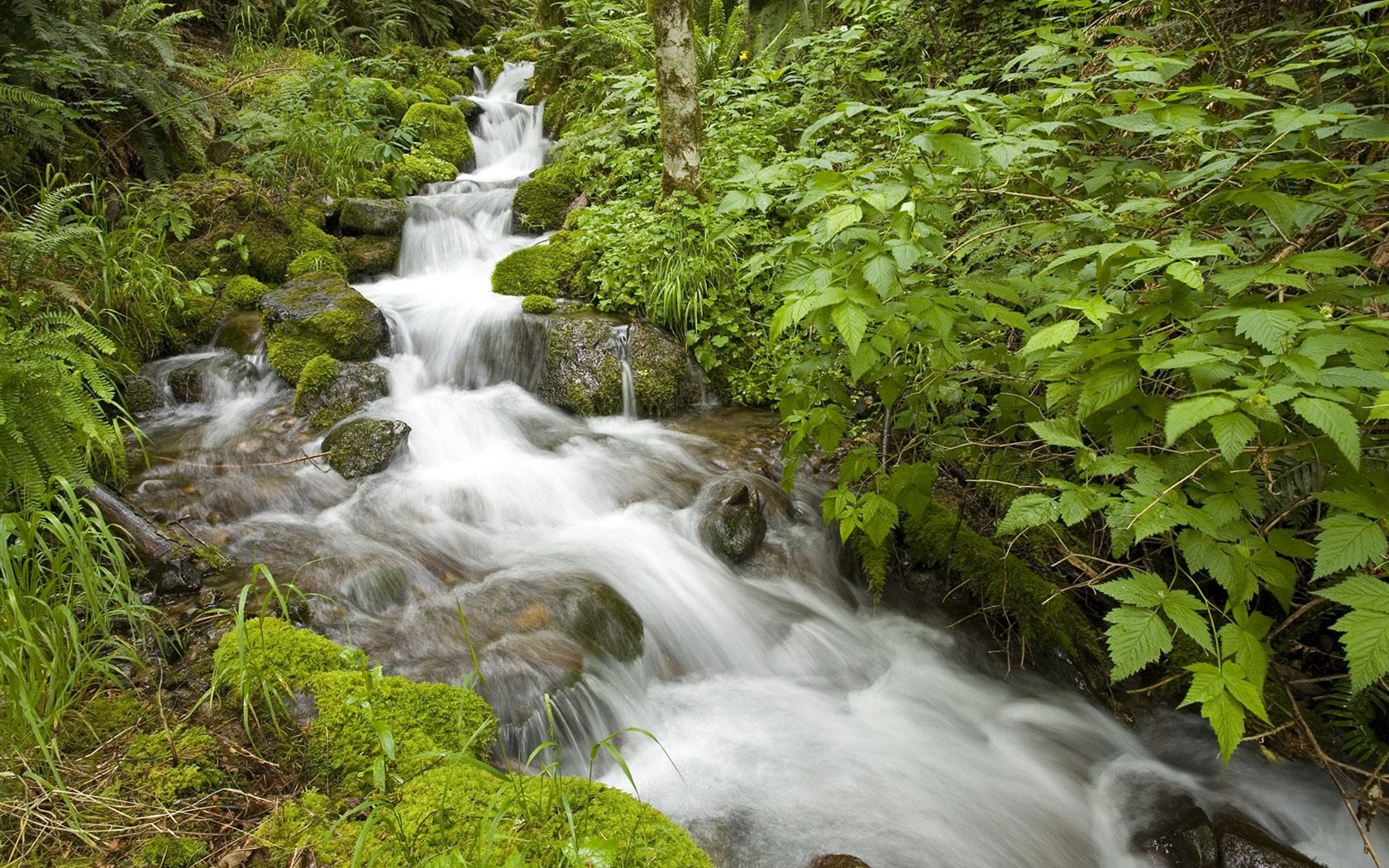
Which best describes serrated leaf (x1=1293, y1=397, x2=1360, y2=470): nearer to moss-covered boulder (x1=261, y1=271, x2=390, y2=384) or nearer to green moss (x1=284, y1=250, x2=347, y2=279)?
moss-covered boulder (x1=261, y1=271, x2=390, y2=384)

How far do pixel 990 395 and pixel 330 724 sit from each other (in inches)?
148

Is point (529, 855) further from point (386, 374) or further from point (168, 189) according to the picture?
point (168, 189)

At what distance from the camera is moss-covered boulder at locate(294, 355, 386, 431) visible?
5.31m

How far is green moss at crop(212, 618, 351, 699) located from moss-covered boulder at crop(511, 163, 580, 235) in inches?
242

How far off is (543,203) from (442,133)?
2.97 metres

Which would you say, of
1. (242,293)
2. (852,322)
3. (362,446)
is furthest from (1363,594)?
(242,293)

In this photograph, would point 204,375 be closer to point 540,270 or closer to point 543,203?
point 540,270

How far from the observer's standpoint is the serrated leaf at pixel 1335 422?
1564mm

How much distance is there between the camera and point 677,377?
19.4ft

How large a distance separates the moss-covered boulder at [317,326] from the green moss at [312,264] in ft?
1.47

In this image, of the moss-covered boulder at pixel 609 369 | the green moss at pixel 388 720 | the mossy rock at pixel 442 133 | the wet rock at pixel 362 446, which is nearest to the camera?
the green moss at pixel 388 720

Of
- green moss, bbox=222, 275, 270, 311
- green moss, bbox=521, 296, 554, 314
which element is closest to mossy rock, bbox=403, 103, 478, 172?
green moss, bbox=222, 275, 270, 311

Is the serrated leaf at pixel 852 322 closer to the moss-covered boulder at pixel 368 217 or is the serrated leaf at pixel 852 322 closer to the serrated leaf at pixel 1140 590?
the serrated leaf at pixel 1140 590

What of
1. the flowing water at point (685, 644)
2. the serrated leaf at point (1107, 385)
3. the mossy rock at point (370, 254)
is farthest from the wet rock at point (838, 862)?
the mossy rock at point (370, 254)
